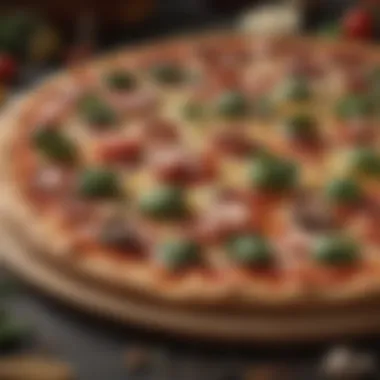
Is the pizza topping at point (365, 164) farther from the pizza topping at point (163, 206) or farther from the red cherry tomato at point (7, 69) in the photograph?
the red cherry tomato at point (7, 69)

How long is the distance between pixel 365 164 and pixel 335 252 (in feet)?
0.79

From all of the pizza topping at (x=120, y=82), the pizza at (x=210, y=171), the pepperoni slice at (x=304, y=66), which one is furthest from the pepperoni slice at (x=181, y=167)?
the pepperoni slice at (x=304, y=66)

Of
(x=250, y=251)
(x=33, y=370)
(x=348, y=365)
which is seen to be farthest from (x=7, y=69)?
(x=348, y=365)

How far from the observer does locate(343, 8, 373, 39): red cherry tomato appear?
2014mm

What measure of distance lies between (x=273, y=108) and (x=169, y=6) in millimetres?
597

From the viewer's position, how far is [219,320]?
1312 mm

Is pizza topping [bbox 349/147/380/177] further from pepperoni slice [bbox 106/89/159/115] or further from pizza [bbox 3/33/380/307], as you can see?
pepperoni slice [bbox 106/89/159/115]

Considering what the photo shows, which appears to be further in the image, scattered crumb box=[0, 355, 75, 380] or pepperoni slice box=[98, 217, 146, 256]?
pepperoni slice box=[98, 217, 146, 256]

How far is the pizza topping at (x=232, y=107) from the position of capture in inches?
69.4

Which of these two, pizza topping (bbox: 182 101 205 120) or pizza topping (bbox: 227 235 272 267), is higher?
pizza topping (bbox: 182 101 205 120)

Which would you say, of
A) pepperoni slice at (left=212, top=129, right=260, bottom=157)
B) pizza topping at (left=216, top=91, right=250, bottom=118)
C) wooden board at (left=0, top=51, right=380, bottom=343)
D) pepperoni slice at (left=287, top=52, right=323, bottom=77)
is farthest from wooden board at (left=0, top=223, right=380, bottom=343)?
pepperoni slice at (left=287, top=52, right=323, bottom=77)

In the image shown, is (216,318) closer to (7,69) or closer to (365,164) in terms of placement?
(365,164)

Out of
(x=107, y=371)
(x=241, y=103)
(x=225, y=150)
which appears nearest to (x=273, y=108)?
(x=241, y=103)

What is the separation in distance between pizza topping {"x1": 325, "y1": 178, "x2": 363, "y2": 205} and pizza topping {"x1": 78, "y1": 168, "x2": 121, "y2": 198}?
0.28m
